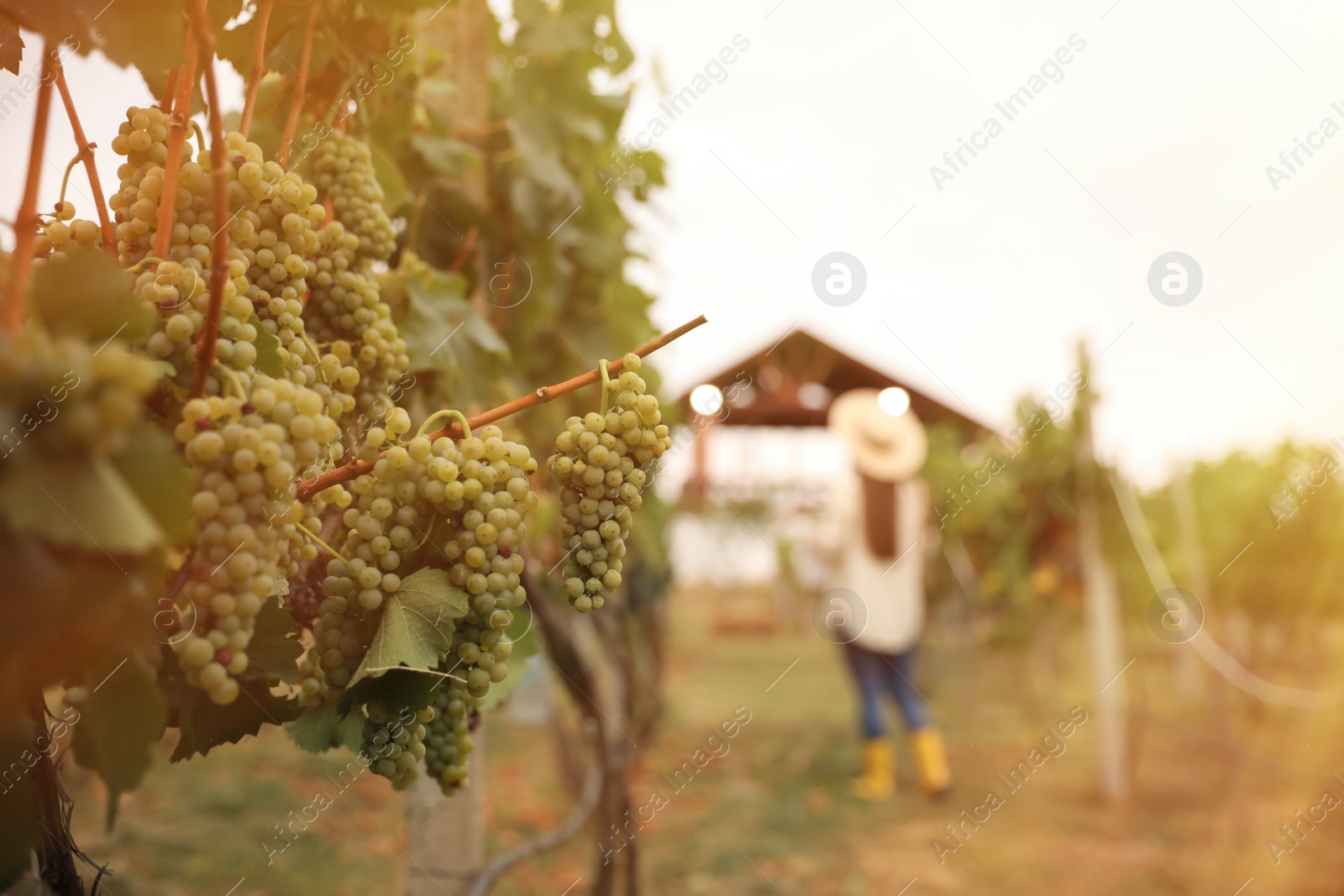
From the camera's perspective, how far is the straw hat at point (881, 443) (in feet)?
17.8

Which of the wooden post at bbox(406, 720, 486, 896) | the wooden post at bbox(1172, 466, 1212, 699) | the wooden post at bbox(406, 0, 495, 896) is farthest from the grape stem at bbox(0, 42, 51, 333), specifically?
the wooden post at bbox(1172, 466, 1212, 699)

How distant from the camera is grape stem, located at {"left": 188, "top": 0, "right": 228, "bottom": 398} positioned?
44 centimetres

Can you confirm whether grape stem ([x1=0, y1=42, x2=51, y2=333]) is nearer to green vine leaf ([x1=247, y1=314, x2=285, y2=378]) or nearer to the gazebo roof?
green vine leaf ([x1=247, y1=314, x2=285, y2=378])

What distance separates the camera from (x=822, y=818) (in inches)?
178

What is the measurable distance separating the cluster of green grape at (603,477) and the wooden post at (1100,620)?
4594 mm

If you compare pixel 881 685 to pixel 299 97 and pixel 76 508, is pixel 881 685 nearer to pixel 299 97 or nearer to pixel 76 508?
pixel 299 97

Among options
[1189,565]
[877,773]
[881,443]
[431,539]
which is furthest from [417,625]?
[1189,565]

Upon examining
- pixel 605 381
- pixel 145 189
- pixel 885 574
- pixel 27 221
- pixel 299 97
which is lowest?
pixel 885 574

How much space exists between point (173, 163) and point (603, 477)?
1.29ft

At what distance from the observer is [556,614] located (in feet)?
6.12

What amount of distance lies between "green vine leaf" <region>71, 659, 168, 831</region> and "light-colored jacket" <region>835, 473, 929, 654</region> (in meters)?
5.00

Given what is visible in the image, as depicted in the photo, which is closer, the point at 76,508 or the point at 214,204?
the point at 76,508

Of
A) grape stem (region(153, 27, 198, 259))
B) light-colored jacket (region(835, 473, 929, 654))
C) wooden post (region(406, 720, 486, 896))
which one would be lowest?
light-colored jacket (region(835, 473, 929, 654))

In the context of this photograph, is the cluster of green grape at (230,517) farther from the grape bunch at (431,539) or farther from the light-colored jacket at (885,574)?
the light-colored jacket at (885,574)
